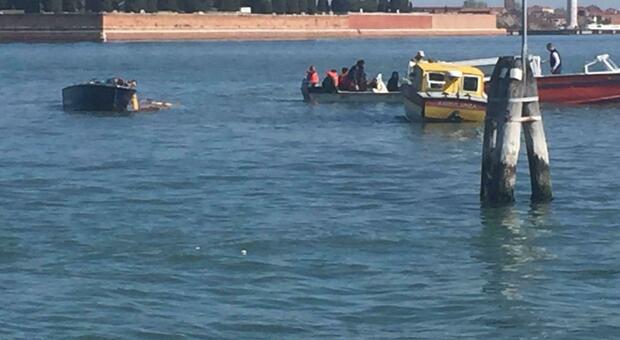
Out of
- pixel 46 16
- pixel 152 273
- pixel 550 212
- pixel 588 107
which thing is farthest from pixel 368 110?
pixel 46 16

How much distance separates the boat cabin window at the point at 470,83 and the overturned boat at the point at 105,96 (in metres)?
8.48

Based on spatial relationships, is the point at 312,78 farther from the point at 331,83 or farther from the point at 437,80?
the point at 437,80

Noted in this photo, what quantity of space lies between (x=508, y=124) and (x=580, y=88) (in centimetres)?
1820

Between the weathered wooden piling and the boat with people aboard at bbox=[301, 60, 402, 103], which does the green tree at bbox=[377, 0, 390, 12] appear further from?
the weathered wooden piling

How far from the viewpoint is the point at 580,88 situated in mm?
35969

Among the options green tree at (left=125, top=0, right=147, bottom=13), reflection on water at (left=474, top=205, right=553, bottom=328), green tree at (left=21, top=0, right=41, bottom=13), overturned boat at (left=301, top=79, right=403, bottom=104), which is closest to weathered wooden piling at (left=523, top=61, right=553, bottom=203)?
reflection on water at (left=474, top=205, right=553, bottom=328)

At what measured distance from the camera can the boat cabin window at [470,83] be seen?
104 feet

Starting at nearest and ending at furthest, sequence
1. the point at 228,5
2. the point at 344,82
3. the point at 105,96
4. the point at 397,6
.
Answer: the point at 105,96
the point at 344,82
the point at 228,5
the point at 397,6

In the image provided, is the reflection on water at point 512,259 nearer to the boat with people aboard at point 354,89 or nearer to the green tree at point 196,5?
the boat with people aboard at point 354,89

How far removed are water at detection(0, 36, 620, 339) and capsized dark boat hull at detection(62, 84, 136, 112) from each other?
2.62m

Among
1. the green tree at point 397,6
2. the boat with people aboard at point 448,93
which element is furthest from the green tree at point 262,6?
the boat with people aboard at point 448,93

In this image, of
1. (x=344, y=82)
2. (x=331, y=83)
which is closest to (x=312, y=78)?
(x=344, y=82)

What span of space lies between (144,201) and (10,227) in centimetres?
279

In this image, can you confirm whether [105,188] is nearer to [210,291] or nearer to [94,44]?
[210,291]
